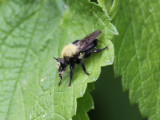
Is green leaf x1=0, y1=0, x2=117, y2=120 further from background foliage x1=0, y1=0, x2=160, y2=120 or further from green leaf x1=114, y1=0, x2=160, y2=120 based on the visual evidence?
→ green leaf x1=114, y1=0, x2=160, y2=120

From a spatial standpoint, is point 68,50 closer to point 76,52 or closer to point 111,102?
point 76,52

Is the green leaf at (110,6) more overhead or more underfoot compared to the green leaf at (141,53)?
more overhead

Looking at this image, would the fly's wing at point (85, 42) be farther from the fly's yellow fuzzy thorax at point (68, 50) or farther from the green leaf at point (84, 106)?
the green leaf at point (84, 106)

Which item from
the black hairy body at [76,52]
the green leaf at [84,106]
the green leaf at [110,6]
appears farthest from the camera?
the black hairy body at [76,52]

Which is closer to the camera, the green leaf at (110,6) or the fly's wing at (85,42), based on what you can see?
the green leaf at (110,6)

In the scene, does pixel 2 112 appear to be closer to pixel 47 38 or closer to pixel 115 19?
pixel 47 38

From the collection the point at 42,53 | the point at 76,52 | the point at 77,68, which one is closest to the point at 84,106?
the point at 77,68

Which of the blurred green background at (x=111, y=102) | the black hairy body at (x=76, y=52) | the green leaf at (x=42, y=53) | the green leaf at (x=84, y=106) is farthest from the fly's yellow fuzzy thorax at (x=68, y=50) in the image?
the blurred green background at (x=111, y=102)
